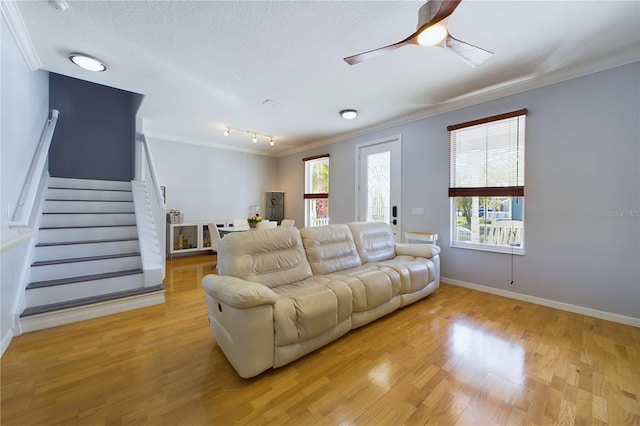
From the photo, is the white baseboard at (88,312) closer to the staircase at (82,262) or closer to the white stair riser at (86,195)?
the staircase at (82,262)

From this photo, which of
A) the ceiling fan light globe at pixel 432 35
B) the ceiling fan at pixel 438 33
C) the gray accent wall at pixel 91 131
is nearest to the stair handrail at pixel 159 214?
the gray accent wall at pixel 91 131

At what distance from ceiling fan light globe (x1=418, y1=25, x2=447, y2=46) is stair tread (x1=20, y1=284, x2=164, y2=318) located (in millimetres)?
3580

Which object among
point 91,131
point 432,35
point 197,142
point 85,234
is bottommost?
point 85,234

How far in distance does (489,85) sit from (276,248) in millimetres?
3264

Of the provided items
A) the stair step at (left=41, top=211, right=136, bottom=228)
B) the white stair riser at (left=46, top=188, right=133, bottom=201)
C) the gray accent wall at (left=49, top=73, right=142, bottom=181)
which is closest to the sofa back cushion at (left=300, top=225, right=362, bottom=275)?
the stair step at (left=41, top=211, right=136, bottom=228)

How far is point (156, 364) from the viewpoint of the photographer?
6.34 feet

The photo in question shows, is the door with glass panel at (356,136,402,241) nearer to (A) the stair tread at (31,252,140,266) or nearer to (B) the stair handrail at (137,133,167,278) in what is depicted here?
(B) the stair handrail at (137,133,167,278)

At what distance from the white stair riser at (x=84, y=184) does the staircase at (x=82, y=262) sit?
0.6 inches

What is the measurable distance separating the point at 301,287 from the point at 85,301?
2297 millimetres

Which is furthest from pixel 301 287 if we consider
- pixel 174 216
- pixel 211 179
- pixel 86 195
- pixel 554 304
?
pixel 211 179

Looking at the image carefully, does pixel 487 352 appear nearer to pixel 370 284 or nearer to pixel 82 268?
pixel 370 284

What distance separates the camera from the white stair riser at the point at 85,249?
116 inches

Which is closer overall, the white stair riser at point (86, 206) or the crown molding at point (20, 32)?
the crown molding at point (20, 32)

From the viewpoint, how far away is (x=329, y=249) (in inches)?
112
